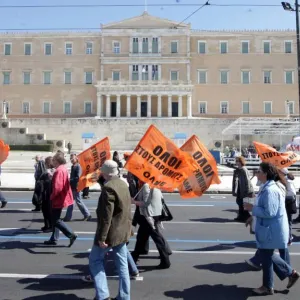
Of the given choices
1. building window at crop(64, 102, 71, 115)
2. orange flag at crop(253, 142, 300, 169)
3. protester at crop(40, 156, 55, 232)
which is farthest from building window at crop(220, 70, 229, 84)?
protester at crop(40, 156, 55, 232)

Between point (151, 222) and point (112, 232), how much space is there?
1671 mm

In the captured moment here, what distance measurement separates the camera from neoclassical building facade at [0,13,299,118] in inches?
2333

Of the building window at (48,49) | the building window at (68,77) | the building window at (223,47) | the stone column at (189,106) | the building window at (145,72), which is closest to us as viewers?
the stone column at (189,106)

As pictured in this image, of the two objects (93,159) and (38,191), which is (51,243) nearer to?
(38,191)

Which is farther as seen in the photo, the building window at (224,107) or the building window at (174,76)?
the building window at (224,107)

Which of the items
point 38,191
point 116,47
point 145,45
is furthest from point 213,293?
point 116,47

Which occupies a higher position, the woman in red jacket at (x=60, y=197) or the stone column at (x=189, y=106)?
the stone column at (x=189, y=106)

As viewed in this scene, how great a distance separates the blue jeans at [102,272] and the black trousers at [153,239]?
4.87 feet

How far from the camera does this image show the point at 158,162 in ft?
20.6

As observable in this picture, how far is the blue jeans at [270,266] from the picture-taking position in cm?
474

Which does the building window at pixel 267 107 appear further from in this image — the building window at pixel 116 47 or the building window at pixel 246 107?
the building window at pixel 116 47

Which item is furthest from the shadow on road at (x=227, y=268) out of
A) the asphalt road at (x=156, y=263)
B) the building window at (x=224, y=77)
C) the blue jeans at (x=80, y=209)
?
the building window at (x=224, y=77)

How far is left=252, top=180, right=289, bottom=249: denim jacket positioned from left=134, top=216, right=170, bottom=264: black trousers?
1618 millimetres

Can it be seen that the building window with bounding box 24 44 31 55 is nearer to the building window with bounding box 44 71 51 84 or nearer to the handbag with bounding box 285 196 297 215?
the building window with bounding box 44 71 51 84
